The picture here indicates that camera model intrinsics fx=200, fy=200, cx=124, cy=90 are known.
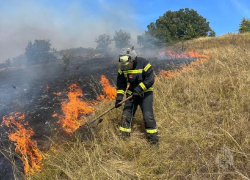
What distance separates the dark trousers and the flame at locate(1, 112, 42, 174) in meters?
1.75

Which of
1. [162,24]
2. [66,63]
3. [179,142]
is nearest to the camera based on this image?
[179,142]

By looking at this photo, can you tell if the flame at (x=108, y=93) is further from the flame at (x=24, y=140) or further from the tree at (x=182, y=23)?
the tree at (x=182, y=23)

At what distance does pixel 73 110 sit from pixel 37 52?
13.8m

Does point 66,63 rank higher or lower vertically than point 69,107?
higher

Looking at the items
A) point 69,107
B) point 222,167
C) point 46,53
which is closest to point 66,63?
point 46,53

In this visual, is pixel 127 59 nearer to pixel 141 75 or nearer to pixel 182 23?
pixel 141 75

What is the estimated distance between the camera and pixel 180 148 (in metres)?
3.13

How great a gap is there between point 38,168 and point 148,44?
19688 millimetres

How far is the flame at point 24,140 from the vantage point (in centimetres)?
386

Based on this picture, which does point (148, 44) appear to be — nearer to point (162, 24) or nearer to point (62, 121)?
point (162, 24)

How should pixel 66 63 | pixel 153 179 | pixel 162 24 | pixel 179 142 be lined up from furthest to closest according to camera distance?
pixel 162 24 → pixel 66 63 → pixel 179 142 → pixel 153 179

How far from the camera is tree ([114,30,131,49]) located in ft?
72.7

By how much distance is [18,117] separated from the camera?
5949mm

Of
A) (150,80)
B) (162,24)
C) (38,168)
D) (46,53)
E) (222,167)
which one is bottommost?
(38,168)
